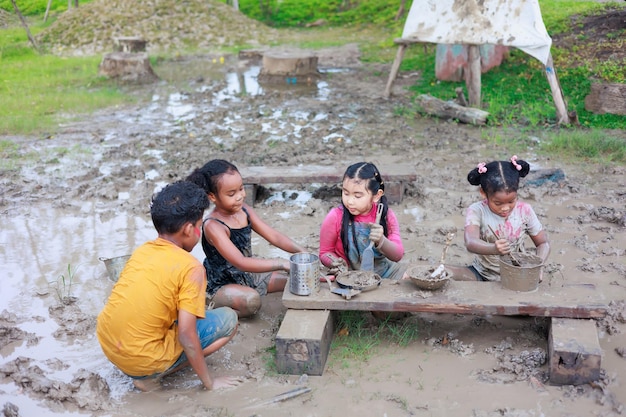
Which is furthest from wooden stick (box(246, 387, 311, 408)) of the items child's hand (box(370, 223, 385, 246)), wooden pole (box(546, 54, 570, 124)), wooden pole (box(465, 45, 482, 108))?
wooden pole (box(465, 45, 482, 108))

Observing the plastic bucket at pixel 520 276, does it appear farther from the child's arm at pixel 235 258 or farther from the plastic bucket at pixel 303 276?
the child's arm at pixel 235 258

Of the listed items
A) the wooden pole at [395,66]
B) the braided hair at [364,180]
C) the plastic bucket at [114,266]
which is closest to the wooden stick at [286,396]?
the braided hair at [364,180]

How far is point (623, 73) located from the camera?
28.9 ft

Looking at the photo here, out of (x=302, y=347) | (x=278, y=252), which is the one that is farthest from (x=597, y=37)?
(x=302, y=347)

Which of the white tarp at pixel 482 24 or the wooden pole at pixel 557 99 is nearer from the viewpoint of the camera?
the wooden pole at pixel 557 99

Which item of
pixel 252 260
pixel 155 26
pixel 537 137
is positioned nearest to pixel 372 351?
pixel 252 260

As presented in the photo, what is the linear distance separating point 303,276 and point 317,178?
7.49ft

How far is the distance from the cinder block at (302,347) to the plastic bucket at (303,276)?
19cm

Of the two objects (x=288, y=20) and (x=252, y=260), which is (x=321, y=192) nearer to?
(x=252, y=260)

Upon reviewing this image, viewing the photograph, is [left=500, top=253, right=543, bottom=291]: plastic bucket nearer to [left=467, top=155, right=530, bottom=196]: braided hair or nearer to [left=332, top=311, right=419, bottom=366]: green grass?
[left=467, top=155, right=530, bottom=196]: braided hair

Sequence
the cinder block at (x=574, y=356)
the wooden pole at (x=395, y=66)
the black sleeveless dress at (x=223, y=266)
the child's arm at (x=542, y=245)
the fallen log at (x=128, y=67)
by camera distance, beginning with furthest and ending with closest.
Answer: the fallen log at (x=128, y=67), the wooden pole at (x=395, y=66), the black sleeveless dress at (x=223, y=266), the child's arm at (x=542, y=245), the cinder block at (x=574, y=356)

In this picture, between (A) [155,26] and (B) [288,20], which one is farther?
(B) [288,20]

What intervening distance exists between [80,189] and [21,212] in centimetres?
59

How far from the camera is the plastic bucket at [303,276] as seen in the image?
348 cm
